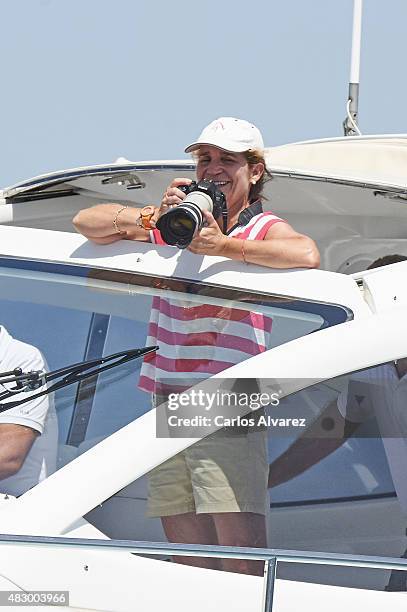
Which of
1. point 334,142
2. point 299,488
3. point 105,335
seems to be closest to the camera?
point 299,488

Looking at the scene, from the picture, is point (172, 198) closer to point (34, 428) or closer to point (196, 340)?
point (196, 340)

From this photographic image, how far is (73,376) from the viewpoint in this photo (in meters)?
3.17

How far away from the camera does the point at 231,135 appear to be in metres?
3.47

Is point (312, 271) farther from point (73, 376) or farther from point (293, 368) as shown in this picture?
point (73, 376)

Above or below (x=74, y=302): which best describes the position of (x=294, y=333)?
below

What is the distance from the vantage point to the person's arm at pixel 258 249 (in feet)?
10.2

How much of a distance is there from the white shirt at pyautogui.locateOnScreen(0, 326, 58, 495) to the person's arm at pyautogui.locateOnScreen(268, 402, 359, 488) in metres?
0.58

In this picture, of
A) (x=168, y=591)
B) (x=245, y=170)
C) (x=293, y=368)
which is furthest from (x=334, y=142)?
(x=168, y=591)

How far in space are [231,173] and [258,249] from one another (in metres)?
0.44

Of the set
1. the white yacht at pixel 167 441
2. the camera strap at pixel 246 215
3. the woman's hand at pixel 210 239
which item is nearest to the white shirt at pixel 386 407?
the white yacht at pixel 167 441

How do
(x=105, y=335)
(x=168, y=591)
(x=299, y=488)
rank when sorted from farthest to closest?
(x=105, y=335)
(x=299, y=488)
(x=168, y=591)

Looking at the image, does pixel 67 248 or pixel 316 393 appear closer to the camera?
pixel 316 393

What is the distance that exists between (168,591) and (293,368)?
23.3 inches
